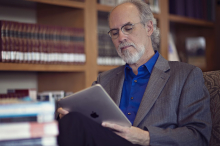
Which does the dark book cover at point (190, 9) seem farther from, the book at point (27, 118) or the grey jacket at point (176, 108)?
the book at point (27, 118)

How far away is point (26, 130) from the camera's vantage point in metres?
0.68

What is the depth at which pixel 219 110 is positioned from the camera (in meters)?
1.38

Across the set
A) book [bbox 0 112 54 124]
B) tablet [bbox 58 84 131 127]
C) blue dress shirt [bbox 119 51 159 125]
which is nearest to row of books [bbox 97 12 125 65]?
blue dress shirt [bbox 119 51 159 125]

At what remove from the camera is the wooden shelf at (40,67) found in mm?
1954

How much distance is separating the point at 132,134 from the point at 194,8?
87.9 inches

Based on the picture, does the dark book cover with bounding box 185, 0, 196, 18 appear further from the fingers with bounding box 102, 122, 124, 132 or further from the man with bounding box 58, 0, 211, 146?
the fingers with bounding box 102, 122, 124, 132

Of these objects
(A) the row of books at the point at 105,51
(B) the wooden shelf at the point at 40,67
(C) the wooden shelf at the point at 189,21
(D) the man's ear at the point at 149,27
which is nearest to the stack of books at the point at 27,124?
(D) the man's ear at the point at 149,27

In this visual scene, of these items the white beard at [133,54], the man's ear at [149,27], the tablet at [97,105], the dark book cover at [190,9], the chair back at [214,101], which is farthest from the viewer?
the dark book cover at [190,9]

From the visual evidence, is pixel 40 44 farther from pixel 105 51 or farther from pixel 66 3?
pixel 105 51

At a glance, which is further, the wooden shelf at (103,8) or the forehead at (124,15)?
the wooden shelf at (103,8)

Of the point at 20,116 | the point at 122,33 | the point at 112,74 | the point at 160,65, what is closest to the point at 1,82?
the point at 112,74

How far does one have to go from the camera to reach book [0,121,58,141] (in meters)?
0.67

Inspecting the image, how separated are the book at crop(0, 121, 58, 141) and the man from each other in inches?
17.0

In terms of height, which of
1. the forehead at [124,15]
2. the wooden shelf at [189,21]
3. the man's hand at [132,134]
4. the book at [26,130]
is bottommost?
the man's hand at [132,134]
